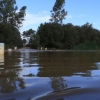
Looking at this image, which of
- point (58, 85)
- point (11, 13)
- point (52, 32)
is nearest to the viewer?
point (58, 85)

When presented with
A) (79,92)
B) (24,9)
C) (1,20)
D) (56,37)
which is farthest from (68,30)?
(79,92)

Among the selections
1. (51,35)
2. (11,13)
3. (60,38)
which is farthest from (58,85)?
(60,38)

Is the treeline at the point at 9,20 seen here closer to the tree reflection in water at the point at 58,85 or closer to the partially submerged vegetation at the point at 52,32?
the partially submerged vegetation at the point at 52,32

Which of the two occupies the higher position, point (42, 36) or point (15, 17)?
point (15, 17)

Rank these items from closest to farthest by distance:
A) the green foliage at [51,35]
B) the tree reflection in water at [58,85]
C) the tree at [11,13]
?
the tree reflection in water at [58,85] → the tree at [11,13] → the green foliage at [51,35]

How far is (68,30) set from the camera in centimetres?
5172

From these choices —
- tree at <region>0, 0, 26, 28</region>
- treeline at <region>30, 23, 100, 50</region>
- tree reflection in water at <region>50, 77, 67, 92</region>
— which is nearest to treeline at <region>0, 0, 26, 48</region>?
tree at <region>0, 0, 26, 28</region>

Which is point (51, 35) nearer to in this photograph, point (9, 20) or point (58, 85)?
point (9, 20)

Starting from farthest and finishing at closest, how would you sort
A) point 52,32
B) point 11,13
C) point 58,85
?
point 52,32 → point 11,13 → point 58,85

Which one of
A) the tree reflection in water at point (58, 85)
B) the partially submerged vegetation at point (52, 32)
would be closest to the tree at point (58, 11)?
the partially submerged vegetation at point (52, 32)

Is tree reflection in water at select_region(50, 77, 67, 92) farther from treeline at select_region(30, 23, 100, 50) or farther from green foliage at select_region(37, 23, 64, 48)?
green foliage at select_region(37, 23, 64, 48)

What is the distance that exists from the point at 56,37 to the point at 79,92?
46.7m

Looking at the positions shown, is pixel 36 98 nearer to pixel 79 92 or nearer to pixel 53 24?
pixel 79 92

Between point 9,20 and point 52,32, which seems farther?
point 52,32
